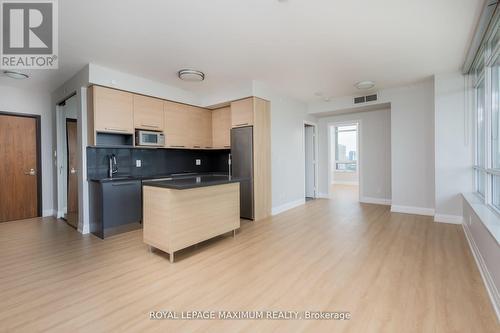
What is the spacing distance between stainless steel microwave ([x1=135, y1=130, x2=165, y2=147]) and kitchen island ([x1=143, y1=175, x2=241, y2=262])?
1.47 m

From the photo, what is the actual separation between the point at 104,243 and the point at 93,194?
34.4 inches

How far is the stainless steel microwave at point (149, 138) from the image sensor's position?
13.6 feet

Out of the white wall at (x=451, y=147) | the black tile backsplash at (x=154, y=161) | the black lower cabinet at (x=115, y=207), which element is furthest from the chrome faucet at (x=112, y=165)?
the white wall at (x=451, y=147)

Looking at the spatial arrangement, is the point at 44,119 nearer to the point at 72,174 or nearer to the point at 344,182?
the point at 72,174

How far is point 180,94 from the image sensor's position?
4.91 meters

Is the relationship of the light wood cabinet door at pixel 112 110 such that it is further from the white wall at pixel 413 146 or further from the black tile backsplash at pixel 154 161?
the white wall at pixel 413 146

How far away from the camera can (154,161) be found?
15.8 ft

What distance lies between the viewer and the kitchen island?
8.82ft

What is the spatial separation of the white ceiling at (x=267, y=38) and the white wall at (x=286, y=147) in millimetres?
883

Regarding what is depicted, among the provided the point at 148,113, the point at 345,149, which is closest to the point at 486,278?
the point at 148,113

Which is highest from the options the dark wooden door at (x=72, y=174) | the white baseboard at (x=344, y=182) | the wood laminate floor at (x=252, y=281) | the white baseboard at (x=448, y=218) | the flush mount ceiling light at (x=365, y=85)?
the flush mount ceiling light at (x=365, y=85)

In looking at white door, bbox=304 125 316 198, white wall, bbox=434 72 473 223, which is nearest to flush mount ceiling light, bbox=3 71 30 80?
white door, bbox=304 125 316 198

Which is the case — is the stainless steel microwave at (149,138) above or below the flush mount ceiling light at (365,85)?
below

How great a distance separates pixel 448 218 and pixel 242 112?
4323 mm
